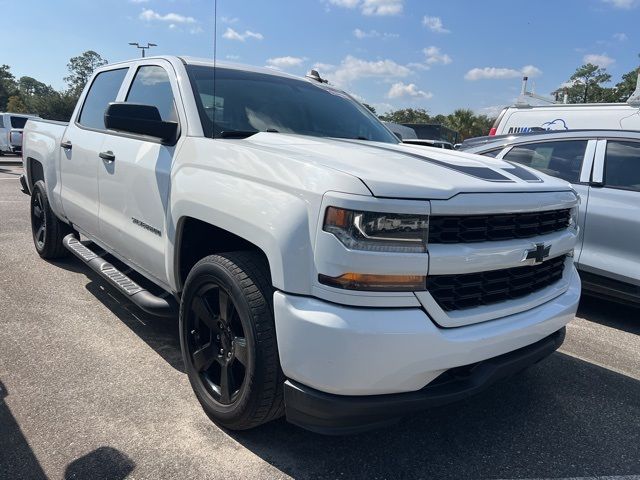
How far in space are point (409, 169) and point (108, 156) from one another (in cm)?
235

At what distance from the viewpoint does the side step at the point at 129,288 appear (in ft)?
10.1

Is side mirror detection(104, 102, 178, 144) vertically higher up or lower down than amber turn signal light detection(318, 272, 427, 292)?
higher up

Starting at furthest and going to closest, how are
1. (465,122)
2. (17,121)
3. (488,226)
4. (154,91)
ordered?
(465,122), (17,121), (154,91), (488,226)

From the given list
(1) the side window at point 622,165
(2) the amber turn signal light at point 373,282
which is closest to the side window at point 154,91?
(2) the amber turn signal light at point 373,282

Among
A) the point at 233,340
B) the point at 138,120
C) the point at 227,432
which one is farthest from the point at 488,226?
the point at 138,120

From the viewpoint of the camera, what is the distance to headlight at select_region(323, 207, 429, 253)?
6.29 feet

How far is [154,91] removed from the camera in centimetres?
346

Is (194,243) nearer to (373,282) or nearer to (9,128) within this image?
(373,282)

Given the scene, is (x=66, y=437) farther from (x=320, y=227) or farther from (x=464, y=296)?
(x=464, y=296)

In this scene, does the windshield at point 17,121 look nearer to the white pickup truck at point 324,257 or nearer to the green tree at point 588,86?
the white pickup truck at point 324,257

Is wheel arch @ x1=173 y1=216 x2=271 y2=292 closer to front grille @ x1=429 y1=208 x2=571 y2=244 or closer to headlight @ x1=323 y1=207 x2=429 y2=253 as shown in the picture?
headlight @ x1=323 y1=207 x2=429 y2=253

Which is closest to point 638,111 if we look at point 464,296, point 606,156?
point 606,156

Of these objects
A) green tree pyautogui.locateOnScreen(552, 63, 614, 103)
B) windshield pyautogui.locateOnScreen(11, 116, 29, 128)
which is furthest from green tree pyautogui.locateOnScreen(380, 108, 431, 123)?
windshield pyautogui.locateOnScreen(11, 116, 29, 128)

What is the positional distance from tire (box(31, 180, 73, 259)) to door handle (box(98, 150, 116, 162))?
5.78 feet
